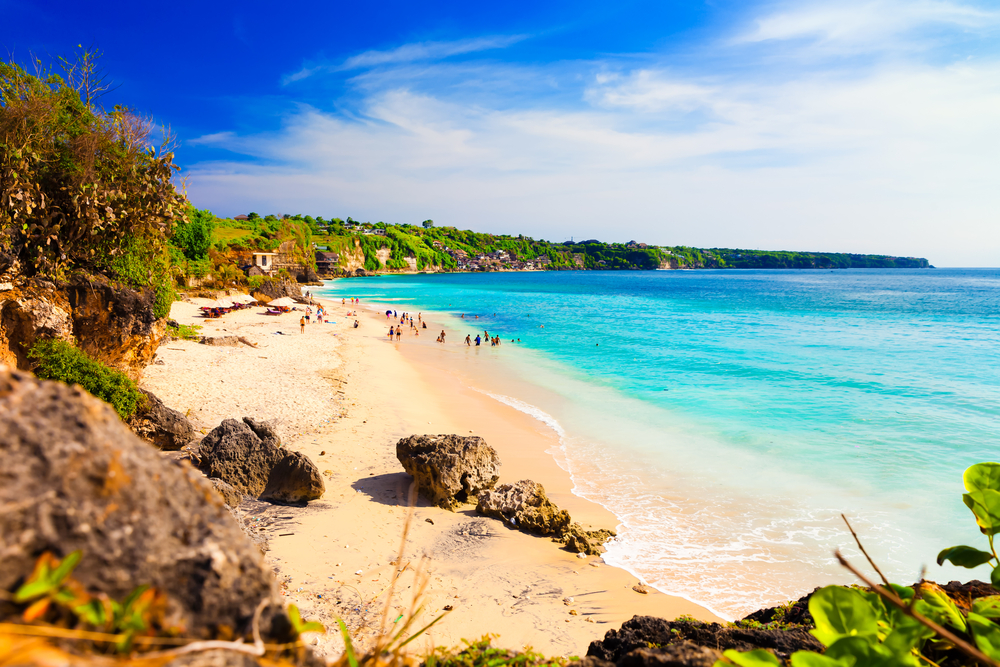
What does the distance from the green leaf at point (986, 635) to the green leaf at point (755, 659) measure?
2.43 feet

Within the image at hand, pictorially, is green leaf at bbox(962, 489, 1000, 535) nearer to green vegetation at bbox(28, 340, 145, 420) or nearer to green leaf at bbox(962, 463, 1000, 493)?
green leaf at bbox(962, 463, 1000, 493)

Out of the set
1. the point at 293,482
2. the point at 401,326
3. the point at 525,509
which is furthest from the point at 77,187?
the point at 401,326

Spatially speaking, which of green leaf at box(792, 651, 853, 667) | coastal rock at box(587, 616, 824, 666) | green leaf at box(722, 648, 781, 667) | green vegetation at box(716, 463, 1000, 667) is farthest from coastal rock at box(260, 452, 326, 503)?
green leaf at box(792, 651, 853, 667)

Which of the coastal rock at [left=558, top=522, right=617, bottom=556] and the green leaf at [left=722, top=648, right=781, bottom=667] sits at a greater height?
the green leaf at [left=722, top=648, right=781, bottom=667]

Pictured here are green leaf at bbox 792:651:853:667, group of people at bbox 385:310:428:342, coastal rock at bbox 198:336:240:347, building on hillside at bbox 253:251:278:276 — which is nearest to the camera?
green leaf at bbox 792:651:853:667

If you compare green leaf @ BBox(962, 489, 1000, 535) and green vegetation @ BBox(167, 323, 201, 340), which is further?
green vegetation @ BBox(167, 323, 201, 340)

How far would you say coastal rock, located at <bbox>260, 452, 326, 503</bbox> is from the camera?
8.75 meters

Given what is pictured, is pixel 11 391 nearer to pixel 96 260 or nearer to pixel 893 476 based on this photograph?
pixel 96 260

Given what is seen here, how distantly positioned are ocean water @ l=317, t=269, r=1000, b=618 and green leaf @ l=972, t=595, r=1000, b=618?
598 cm

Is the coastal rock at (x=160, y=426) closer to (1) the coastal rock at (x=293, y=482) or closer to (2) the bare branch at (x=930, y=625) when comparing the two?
(1) the coastal rock at (x=293, y=482)

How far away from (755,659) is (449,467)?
8.26m

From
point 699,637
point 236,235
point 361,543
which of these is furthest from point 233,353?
point 236,235

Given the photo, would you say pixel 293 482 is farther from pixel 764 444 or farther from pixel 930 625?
pixel 764 444

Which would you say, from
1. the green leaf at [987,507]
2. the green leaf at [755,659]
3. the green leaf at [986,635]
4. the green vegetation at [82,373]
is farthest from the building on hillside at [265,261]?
the green leaf at [986,635]
